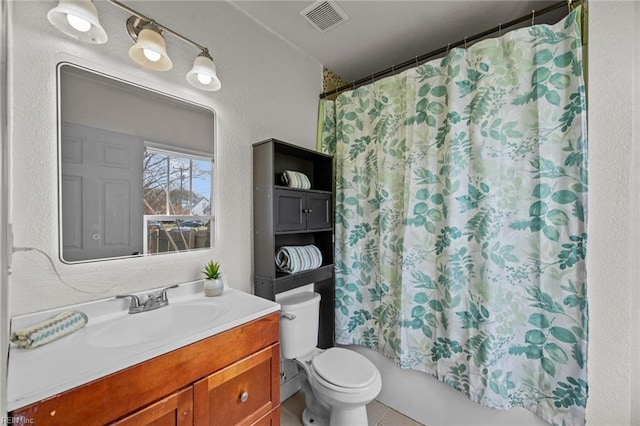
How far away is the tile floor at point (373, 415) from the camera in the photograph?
5.28 feet

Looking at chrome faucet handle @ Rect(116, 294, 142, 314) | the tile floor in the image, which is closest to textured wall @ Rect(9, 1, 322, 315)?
chrome faucet handle @ Rect(116, 294, 142, 314)

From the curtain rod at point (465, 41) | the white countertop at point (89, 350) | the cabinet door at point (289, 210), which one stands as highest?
the curtain rod at point (465, 41)

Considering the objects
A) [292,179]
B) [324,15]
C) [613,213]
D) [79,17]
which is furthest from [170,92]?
[613,213]

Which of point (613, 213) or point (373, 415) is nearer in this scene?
point (613, 213)

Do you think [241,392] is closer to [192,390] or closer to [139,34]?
[192,390]

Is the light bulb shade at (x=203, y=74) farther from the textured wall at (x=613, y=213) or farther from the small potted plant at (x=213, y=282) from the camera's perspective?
the textured wall at (x=613, y=213)

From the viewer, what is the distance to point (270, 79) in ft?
5.62

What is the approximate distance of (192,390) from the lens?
2.80 ft

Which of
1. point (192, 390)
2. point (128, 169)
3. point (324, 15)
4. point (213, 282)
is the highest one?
point (324, 15)

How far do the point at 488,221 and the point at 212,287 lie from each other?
1445 millimetres

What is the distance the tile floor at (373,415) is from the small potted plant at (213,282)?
1.02 m

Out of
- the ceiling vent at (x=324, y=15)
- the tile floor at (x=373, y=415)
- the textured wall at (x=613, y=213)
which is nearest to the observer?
the textured wall at (x=613, y=213)

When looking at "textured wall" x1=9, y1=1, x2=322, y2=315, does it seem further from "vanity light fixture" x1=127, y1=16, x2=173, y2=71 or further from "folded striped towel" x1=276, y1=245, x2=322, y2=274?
"folded striped towel" x1=276, y1=245, x2=322, y2=274

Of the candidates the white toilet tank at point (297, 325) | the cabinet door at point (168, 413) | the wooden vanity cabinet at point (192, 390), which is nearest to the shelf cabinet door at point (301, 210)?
the white toilet tank at point (297, 325)
